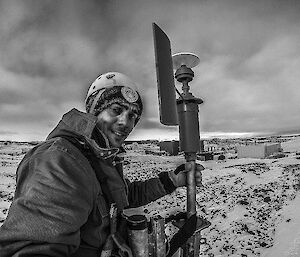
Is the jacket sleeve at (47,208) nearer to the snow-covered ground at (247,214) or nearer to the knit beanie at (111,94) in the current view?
the knit beanie at (111,94)

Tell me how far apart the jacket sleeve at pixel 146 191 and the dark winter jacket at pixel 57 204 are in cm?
164

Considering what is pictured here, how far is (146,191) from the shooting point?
372 centimetres

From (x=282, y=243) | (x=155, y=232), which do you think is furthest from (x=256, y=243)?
(x=155, y=232)

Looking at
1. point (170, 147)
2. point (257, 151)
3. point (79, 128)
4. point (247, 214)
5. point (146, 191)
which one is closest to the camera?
point (79, 128)

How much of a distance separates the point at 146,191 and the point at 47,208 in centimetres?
245

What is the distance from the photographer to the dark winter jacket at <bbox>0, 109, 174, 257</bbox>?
134cm

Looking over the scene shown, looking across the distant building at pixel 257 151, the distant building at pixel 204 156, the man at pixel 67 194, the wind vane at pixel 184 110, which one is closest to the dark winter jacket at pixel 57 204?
the man at pixel 67 194

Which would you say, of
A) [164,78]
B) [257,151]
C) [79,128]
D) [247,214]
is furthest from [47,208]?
[257,151]

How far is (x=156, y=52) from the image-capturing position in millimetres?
2588

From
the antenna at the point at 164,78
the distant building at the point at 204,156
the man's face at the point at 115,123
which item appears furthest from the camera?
the distant building at the point at 204,156

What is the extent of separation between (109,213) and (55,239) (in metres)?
0.69

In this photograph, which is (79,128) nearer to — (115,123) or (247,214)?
(115,123)

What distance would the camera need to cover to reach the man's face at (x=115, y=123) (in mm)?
2616

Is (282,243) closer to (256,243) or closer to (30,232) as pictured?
(256,243)
